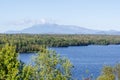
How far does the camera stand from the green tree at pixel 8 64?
662 inches

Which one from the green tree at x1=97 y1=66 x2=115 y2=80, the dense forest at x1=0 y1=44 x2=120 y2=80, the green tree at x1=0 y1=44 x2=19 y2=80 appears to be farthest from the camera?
the green tree at x1=97 y1=66 x2=115 y2=80

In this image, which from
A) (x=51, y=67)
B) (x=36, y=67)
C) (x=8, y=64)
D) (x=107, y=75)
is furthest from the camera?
(x=107, y=75)

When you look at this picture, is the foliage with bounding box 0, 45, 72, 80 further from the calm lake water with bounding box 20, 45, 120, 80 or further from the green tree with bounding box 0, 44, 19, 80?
the calm lake water with bounding box 20, 45, 120, 80

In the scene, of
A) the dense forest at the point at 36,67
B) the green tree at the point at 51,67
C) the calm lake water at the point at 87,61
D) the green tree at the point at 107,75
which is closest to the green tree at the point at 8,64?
the dense forest at the point at 36,67

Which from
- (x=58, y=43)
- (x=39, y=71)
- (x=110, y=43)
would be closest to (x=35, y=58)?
(x=39, y=71)

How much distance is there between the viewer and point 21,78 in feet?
56.5

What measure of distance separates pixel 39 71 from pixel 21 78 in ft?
6.62

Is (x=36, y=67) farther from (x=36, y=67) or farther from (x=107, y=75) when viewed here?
(x=107, y=75)

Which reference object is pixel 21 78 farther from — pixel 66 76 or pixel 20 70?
pixel 66 76

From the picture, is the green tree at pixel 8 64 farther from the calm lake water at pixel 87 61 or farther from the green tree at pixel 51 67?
the calm lake water at pixel 87 61

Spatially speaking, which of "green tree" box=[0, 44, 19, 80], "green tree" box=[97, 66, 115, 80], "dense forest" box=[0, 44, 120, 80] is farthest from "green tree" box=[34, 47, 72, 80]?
"green tree" box=[97, 66, 115, 80]

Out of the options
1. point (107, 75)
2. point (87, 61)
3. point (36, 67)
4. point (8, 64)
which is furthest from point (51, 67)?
point (87, 61)

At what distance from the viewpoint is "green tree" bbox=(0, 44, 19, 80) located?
16.8 metres

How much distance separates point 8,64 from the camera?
A: 17.2 meters
